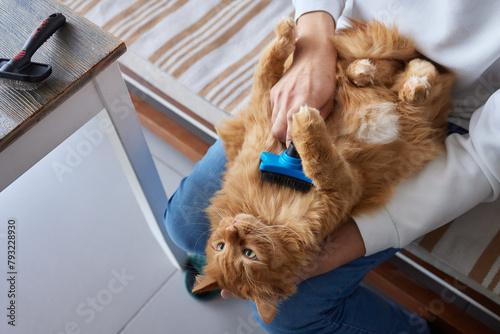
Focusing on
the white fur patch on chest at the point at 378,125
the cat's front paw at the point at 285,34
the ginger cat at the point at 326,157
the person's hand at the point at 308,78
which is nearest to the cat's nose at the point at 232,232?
the ginger cat at the point at 326,157

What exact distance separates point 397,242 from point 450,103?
398mm

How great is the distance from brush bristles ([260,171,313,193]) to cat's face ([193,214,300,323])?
0.34ft

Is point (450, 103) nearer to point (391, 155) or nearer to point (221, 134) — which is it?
point (391, 155)

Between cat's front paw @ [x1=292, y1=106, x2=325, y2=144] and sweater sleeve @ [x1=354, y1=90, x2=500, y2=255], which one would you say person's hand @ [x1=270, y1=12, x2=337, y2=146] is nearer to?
cat's front paw @ [x1=292, y1=106, x2=325, y2=144]

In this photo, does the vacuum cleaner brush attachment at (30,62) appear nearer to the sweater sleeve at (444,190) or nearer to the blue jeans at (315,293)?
the blue jeans at (315,293)

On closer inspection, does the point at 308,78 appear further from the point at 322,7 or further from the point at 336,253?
the point at 336,253

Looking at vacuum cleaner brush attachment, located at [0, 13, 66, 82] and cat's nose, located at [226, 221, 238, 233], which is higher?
vacuum cleaner brush attachment, located at [0, 13, 66, 82]

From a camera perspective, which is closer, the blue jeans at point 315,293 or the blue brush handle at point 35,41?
the blue brush handle at point 35,41

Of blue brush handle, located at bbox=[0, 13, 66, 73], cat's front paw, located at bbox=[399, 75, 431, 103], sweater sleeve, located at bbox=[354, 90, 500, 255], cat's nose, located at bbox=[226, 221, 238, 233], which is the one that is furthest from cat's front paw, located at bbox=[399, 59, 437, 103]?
blue brush handle, located at bbox=[0, 13, 66, 73]

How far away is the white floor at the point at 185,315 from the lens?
150cm

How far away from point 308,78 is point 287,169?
9.9 inches

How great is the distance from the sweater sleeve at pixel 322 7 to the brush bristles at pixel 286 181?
0.50m

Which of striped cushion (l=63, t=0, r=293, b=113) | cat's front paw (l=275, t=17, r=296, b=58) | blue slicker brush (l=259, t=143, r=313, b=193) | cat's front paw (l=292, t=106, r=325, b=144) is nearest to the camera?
cat's front paw (l=292, t=106, r=325, b=144)

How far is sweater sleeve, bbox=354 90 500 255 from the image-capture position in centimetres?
90
